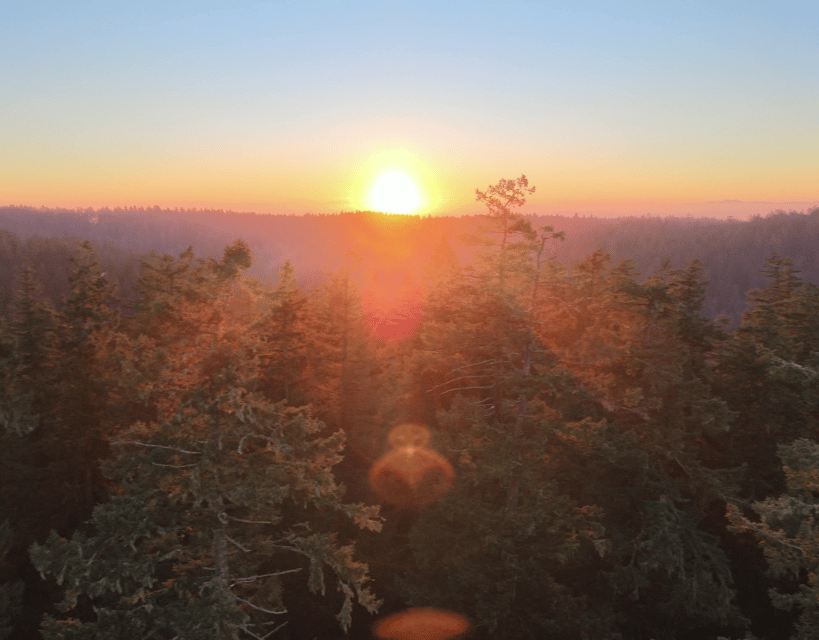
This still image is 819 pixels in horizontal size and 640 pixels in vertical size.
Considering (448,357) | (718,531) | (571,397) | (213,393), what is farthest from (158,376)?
(718,531)

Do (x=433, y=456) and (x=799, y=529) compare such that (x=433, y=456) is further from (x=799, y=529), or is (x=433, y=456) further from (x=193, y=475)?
(x=799, y=529)

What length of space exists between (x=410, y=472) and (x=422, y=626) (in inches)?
Answer: 240

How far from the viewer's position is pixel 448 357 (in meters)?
17.7

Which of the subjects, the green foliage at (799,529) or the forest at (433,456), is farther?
the forest at (433,456)

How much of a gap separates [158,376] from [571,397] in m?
12.5

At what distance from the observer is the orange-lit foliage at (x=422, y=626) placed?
18.6 m

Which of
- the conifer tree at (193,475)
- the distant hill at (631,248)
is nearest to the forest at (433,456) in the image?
the conifer tree at (193,475)

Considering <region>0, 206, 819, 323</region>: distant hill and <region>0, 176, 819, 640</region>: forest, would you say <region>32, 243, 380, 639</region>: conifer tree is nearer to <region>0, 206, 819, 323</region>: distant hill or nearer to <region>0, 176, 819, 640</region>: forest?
<region>0, 176, 819, 640</region>: forest

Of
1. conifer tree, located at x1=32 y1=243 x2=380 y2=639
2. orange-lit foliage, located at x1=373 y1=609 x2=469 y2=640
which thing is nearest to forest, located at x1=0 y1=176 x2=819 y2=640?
conifer tree, located at x1=32 y1=243 x2=380 y2=639

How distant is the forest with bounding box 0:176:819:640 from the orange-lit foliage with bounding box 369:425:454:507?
14 centimetres

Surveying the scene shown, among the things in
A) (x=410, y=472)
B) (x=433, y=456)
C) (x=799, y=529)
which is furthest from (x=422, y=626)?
(x=799, y=529)

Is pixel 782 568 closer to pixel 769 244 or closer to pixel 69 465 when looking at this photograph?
pixel 69 465

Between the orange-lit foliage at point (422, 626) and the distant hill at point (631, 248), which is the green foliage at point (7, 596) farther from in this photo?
the distant hill at point (631, 248)

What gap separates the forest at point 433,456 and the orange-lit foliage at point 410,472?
137 mm
